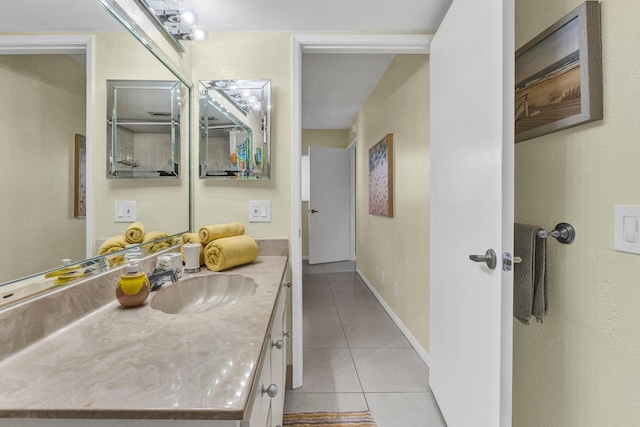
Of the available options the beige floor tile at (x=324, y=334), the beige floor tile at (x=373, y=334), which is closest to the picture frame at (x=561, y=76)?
the beige floor tile at (x=373, y=334)

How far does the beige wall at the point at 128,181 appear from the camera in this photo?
921 millimetres

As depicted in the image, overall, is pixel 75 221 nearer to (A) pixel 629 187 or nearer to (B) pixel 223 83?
(B) pixel 223 83

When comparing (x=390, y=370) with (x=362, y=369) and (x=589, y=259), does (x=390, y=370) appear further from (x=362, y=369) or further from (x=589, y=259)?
(x=589, y=259)

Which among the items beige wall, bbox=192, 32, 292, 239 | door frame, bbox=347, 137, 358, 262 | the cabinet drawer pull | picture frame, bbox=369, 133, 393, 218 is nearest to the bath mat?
the cabinet drawer pull

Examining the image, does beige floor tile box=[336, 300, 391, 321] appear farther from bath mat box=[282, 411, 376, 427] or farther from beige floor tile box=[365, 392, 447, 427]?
bath mat box=[282, 411, 376, 427]

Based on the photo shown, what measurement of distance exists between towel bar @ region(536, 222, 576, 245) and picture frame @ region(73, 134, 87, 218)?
1444mm

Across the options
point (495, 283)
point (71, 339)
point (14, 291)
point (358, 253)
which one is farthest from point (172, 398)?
point (358, 253)

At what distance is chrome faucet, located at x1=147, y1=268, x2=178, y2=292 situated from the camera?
104 cm

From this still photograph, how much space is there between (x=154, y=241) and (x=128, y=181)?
30 centimetres

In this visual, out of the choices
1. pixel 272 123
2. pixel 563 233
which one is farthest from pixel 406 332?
pixel 272 123

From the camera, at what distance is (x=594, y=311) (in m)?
0.82

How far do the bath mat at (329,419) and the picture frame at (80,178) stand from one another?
1.33 metres

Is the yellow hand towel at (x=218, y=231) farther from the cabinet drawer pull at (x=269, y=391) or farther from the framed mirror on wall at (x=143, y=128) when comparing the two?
the cabinet drawer pull at (x=269, y=391)

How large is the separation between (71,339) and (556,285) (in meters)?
1.45
